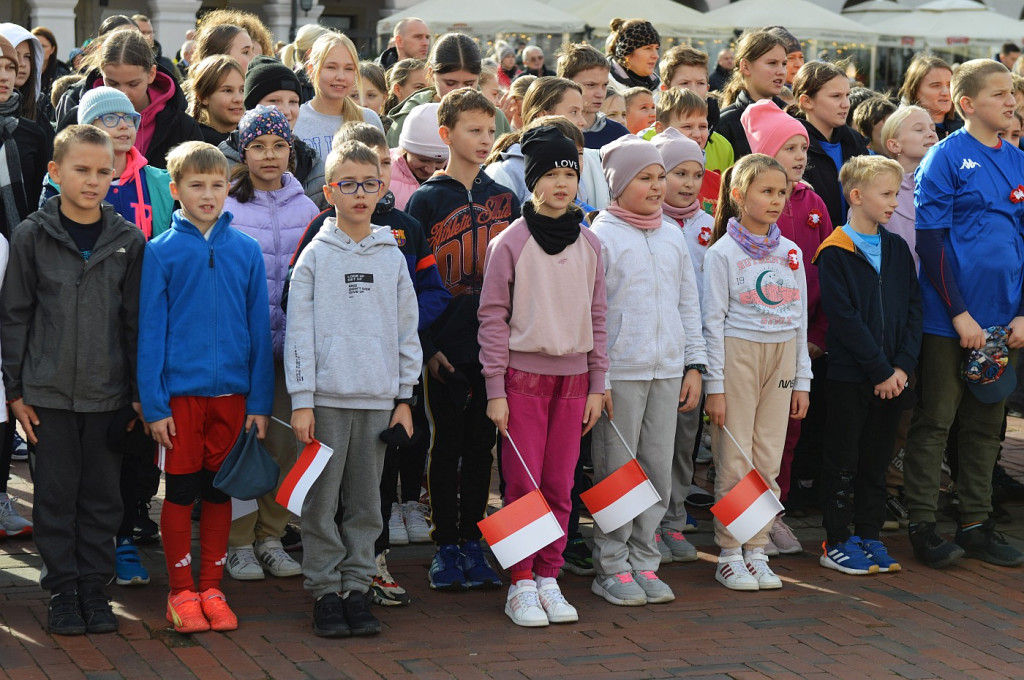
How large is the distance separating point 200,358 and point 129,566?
1075 mm

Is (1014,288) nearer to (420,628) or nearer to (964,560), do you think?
(964,560)

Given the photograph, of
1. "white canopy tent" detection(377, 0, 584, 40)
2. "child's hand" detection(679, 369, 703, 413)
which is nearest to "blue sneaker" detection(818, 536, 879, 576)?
"child's hand" detection(679, 369, 703, 413)

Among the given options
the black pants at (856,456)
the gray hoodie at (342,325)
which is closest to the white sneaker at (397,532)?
the gray hoodie at (342,325)

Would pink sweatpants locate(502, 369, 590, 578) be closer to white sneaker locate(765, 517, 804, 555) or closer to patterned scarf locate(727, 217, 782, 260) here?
patterned scarf locate(727, 217, 782, 260)

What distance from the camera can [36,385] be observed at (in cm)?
470

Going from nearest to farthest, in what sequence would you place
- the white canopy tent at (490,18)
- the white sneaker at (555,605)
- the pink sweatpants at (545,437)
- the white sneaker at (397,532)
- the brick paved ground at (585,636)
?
1. the brick paved ground at (585,636)
2. the white sneaker at (555,605)
3. the pink sweatpants at (545,437)
4. the white sneaker at (397,532)
5. the white canopy tent at (490,18)

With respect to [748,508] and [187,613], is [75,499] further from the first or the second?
[748,508]

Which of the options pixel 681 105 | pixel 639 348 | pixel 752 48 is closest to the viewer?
pixel 639 348

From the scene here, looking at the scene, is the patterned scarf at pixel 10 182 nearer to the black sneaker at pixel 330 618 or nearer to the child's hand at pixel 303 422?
the child's hand at pixel 303 422

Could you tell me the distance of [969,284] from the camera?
6.08 meters

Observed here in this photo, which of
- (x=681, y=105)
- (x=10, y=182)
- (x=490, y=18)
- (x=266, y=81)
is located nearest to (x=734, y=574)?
(x=681, y=105)

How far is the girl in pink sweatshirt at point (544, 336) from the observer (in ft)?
16.6

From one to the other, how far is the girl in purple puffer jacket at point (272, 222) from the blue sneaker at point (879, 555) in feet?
8.45

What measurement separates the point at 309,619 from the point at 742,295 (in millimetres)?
2313
